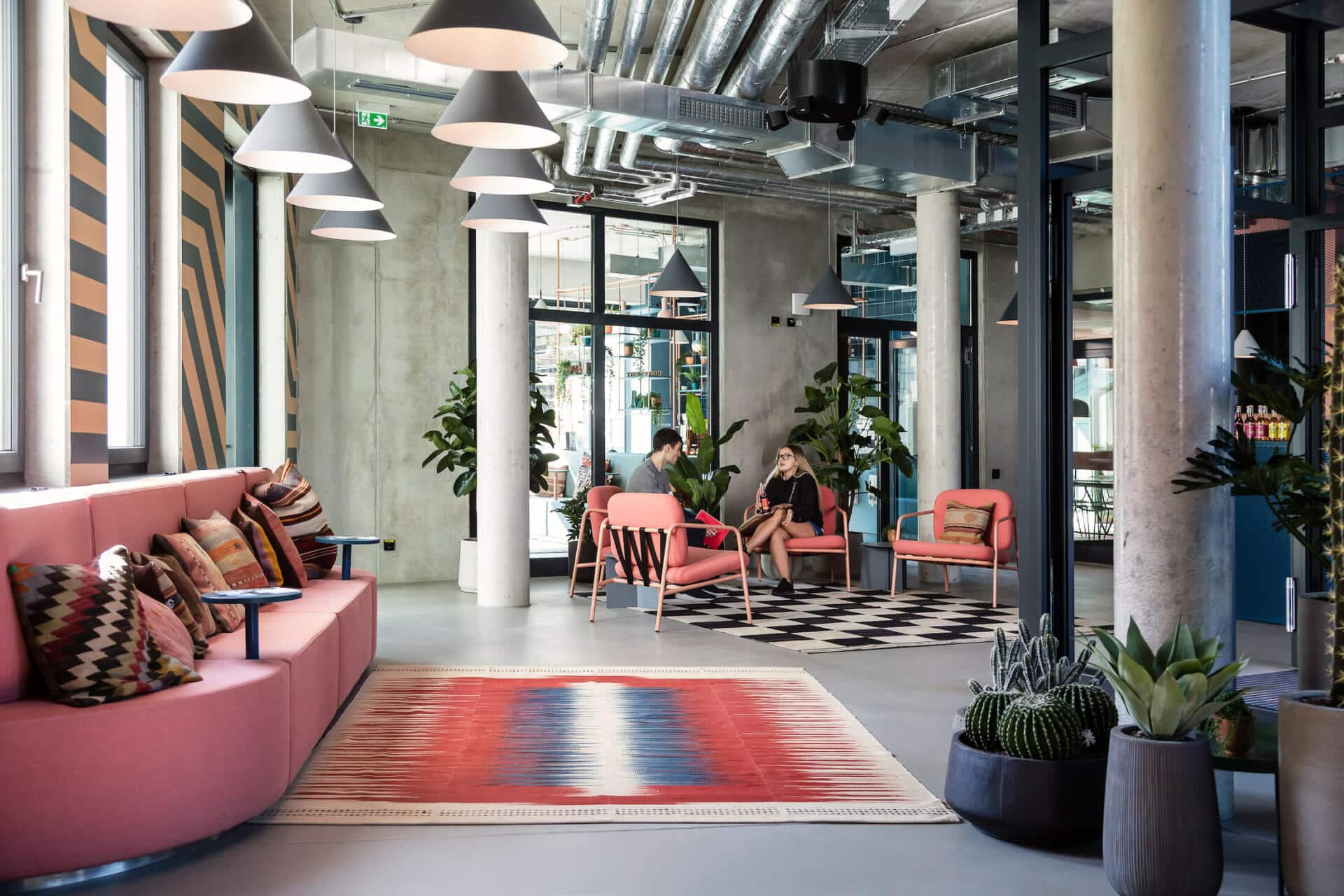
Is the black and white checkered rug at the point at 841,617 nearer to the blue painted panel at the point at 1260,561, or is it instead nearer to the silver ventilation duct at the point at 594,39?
the blue painted panel at the point at 1260,561

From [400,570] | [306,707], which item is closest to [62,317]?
[306,707]

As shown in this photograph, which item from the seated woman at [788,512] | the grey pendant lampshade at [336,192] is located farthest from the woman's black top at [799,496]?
the grey pendant lampshade at [336,192]

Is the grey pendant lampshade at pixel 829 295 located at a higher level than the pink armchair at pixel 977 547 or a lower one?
higher

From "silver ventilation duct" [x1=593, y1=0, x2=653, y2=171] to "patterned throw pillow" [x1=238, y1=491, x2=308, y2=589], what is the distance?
130 inches

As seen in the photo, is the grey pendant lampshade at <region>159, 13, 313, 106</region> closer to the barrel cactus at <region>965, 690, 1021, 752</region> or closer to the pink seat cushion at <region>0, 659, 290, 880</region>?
the pink seat cushion at <region>0, 659, 290, 880</region>

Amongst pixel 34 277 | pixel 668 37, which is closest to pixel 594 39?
pixel 668 37

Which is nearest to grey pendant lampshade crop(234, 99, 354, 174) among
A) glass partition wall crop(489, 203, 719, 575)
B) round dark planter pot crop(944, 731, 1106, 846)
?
round dark planter pot crop(944, 731, 1106, 846)

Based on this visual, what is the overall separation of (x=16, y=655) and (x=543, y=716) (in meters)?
2.22

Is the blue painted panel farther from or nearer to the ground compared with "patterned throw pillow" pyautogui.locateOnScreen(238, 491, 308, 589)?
nearer to the ground

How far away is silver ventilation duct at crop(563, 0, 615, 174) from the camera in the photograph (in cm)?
630

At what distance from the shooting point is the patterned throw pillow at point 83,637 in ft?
10.0

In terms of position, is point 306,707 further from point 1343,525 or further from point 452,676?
→ point 1343,525

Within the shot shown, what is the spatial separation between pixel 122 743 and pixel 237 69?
74.0 inches

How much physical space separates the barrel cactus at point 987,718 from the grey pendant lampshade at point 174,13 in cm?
276
